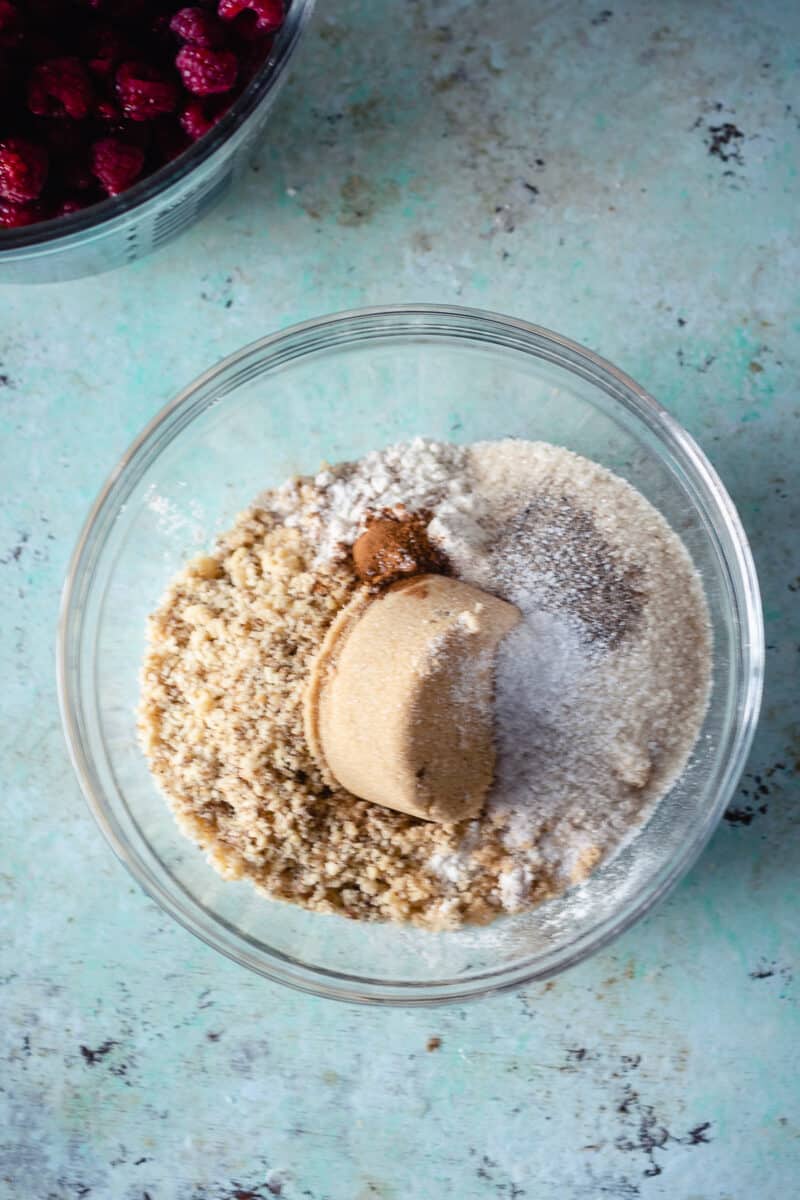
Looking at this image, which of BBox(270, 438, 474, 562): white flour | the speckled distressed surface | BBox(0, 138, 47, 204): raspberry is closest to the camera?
BBox(0, 138, 47, 204): raspberry

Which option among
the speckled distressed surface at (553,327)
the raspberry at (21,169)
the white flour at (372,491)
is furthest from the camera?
→ the speckled distressed surface at (553,327)

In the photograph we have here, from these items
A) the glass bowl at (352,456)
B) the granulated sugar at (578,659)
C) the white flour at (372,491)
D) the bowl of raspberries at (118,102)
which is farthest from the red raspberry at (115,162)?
the granulated sugar at (578,659)

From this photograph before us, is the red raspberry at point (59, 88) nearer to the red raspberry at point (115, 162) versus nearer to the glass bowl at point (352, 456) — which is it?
the red raspberry at point (115, 162)

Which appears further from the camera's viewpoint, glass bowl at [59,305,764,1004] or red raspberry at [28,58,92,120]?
glass bowl at [59,305,764,1004]

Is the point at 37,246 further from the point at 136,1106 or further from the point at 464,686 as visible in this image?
the point at 136,1106

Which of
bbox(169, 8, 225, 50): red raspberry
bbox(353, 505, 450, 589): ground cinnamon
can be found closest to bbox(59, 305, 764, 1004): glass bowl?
bbox(353, 505, 450, 589): ground cinnamon

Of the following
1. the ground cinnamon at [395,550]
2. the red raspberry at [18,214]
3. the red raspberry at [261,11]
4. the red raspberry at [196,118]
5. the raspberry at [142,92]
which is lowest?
the ground cinnamon at [395,550]

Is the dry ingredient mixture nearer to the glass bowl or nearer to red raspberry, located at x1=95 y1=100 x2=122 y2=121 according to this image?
the glass bowl
